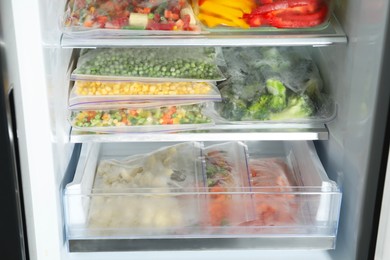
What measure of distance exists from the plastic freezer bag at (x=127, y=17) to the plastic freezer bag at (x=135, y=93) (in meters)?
0.15

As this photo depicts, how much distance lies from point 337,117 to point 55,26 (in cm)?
67

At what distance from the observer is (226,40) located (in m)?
1.52

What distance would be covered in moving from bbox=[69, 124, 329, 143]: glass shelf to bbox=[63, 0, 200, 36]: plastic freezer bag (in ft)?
0.80

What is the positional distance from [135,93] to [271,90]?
326 millimetres

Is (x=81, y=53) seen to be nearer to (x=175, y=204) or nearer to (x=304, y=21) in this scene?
(x=175, y=204)

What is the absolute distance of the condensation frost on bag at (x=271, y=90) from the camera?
5.45 feet

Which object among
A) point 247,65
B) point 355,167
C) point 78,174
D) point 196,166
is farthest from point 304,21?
point 78,174

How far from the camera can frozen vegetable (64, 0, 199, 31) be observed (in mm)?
1565

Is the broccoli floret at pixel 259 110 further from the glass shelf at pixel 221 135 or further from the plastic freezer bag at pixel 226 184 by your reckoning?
the plastic freezer bag at pixel 226 184

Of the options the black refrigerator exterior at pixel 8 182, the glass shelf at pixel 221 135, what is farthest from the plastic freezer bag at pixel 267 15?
the black refrigerator exterior at pixel 8 182

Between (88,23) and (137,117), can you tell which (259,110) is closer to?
(137,117)

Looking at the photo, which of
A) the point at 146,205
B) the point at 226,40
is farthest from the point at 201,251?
the point at 226,40

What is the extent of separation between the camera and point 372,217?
1457mm

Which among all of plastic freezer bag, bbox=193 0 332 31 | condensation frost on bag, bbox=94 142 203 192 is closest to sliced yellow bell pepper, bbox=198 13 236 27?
plastic freezer bag, bbox=193 0 332 31
